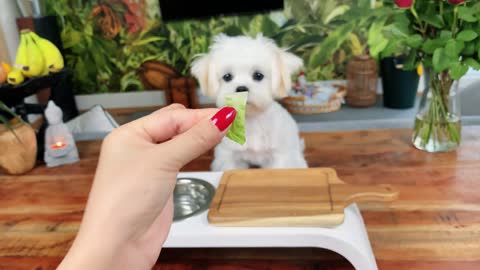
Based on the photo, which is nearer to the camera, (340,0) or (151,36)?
(340,0)

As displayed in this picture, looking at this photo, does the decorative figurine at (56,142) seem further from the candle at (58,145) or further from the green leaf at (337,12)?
the green leaf at (337,12)

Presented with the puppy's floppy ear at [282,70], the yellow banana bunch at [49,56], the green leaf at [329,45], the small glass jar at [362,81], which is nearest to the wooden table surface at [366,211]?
the puppy's floppy ear at [282,70]

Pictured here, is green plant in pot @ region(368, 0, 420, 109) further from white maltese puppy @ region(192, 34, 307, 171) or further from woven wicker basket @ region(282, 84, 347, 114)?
white maltese puppy @ region(192, 34, 307, 171)

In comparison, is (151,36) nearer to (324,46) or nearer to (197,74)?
(324,46)

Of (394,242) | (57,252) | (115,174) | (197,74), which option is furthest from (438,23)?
(57,252)

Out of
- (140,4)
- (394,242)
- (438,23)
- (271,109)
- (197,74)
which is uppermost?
(140,4)

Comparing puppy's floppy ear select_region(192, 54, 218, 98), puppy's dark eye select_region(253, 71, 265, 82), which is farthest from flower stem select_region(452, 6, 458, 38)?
puppy's floppy ear select_region(192, 54, 218, 98)

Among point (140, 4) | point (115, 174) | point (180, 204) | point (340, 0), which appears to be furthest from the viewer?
point (140, 4)
